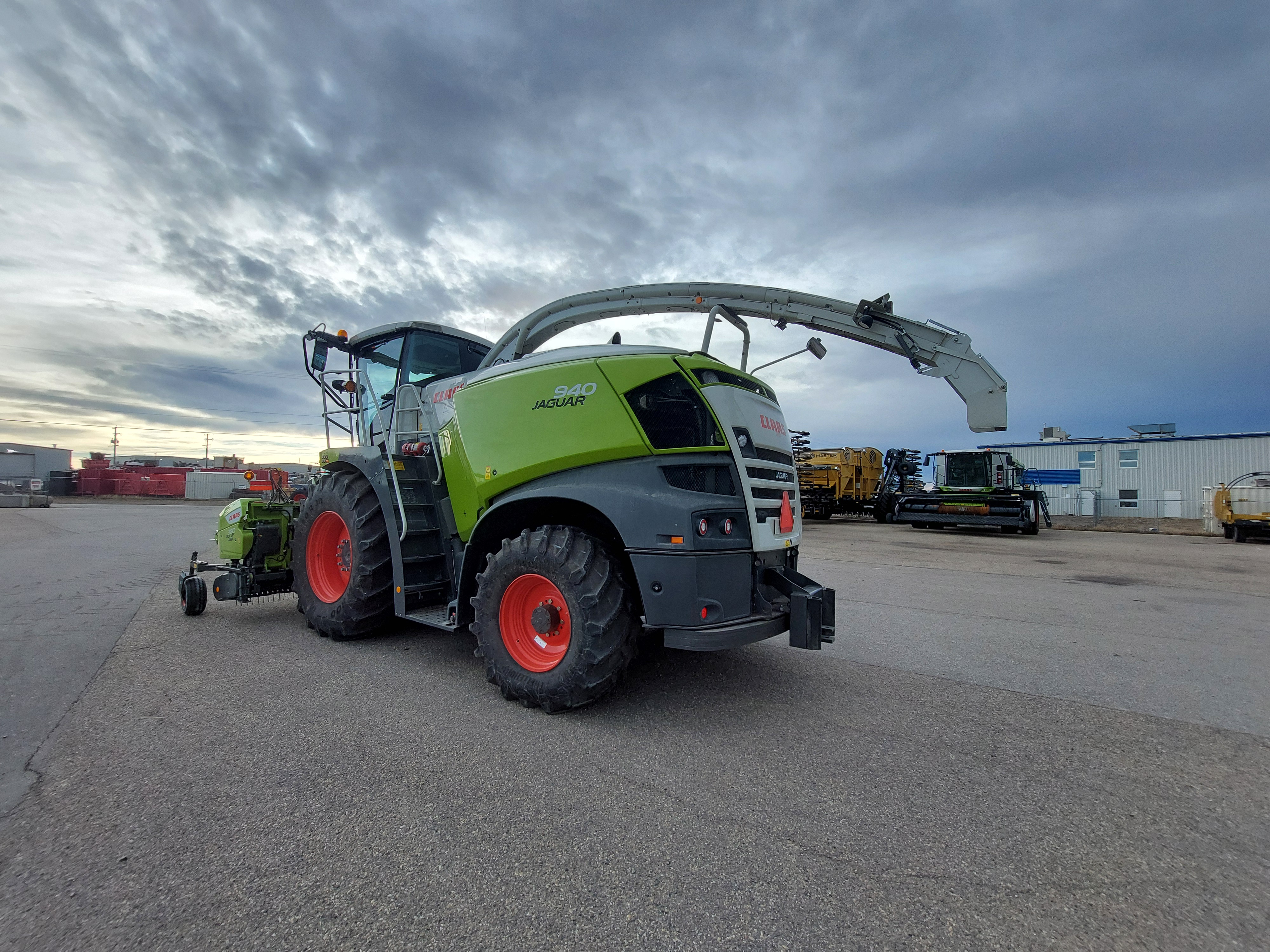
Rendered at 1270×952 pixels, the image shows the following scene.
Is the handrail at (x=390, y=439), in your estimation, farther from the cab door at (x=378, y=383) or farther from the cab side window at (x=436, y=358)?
the cab side window at (x=436, y=358)

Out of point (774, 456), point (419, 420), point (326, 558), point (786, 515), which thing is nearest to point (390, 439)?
point (419, 420)

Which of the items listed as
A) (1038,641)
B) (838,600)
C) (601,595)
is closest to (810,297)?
(838,600)

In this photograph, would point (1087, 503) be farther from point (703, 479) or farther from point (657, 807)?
point (657, 807)

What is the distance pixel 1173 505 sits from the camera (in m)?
26.0

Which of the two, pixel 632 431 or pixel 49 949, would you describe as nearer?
pixel 49 949

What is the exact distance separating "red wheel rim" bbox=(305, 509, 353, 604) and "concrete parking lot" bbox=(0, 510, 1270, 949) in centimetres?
68

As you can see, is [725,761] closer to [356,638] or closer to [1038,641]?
[356,638]

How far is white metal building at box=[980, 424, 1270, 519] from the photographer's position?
25891 mm

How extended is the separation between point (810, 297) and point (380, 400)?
22.9 ft

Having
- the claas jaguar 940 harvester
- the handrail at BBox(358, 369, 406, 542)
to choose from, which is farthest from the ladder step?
the handrail at BBox(358, 369, 406, 542)

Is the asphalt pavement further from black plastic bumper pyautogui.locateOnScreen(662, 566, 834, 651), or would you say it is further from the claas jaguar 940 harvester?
black plastic bumper pyautogui.locateOnScreen(662, 566, 834, 651)

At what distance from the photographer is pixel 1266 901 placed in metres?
1.88

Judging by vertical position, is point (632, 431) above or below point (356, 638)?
above

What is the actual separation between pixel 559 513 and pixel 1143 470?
33826 millimetres
